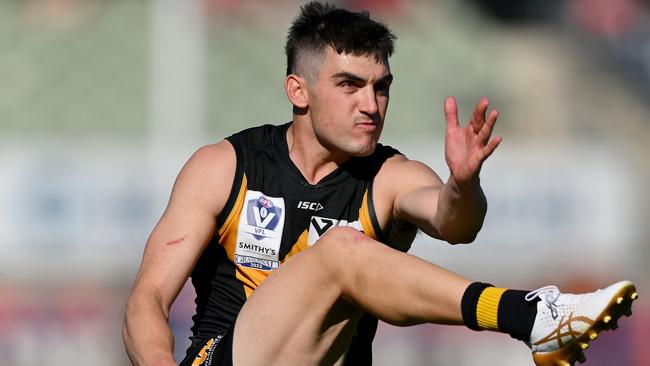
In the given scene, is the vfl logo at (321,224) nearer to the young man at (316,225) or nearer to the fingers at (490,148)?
the young man at (316,225)

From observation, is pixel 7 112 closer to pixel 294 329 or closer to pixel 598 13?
pixel 598 13

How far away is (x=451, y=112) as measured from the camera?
14.4 feet

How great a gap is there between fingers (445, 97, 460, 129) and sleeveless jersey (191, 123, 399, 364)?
830 millimetres

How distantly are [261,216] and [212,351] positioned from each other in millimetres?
624

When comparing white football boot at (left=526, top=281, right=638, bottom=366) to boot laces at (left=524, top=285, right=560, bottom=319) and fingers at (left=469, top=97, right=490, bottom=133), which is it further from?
fingers at (left=469, top=97, right=490, bottom=133)

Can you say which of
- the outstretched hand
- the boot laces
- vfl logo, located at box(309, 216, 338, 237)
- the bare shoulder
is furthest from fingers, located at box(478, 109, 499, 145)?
the bare shoulder

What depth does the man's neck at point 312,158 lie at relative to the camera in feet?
17.3

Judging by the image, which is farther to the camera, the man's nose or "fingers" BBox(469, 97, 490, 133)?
the man's nose

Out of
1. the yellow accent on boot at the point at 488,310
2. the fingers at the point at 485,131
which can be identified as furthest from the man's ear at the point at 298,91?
the yellow accent on boot at the point at 488,310

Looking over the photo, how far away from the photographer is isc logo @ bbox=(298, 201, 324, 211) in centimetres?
518

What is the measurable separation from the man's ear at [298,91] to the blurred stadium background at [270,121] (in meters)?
3.76

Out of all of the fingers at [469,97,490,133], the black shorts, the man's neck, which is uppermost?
the fingers at [469,97,490,133]

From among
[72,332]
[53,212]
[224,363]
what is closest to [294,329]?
[224,363]

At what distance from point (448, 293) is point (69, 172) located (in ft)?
20.8
